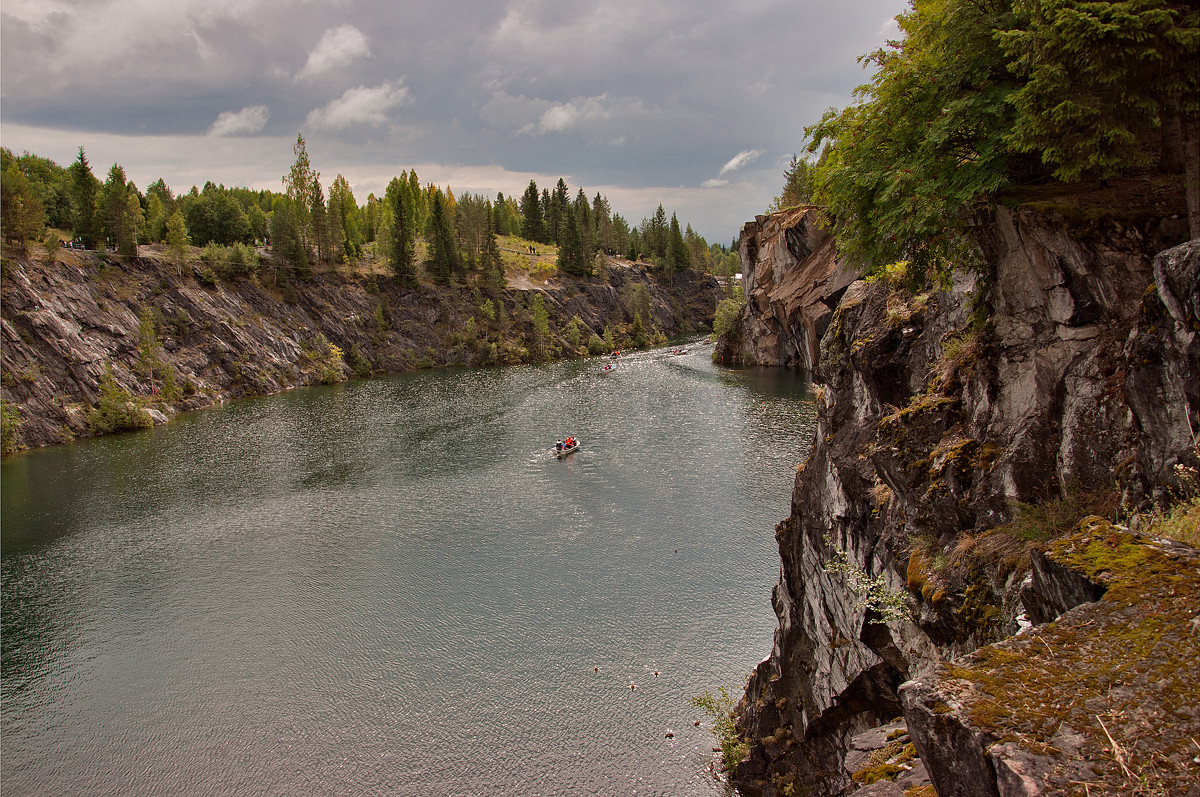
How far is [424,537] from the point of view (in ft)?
117

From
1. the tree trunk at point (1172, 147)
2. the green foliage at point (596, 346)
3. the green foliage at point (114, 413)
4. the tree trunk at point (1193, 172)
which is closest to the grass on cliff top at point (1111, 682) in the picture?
the tree trunk at point (1193, 172)

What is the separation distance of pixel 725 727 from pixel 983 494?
13.1 metres

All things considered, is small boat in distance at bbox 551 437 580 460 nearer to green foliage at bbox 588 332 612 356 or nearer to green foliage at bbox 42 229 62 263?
green foliage at bbox 42 229 62 263

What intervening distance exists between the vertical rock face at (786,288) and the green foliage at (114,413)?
228ft

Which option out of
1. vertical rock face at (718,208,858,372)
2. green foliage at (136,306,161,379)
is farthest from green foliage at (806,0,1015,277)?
green foliage at (136,306,161,379)

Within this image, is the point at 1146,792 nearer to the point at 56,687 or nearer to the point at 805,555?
the point at 805,555

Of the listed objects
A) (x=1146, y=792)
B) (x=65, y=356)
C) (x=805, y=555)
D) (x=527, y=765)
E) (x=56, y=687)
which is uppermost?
(x=65, y=356)

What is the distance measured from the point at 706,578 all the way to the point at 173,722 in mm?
22677

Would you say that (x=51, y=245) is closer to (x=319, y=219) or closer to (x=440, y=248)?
(x=319, y=219)

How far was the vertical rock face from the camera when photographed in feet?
202

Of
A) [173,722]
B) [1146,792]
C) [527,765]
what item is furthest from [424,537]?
[1146,792]

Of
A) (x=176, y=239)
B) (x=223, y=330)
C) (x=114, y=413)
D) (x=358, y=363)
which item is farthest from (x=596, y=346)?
(x=114, y=413)

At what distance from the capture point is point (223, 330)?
281ft

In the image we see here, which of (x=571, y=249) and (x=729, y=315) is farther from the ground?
(x=571, y=249)
